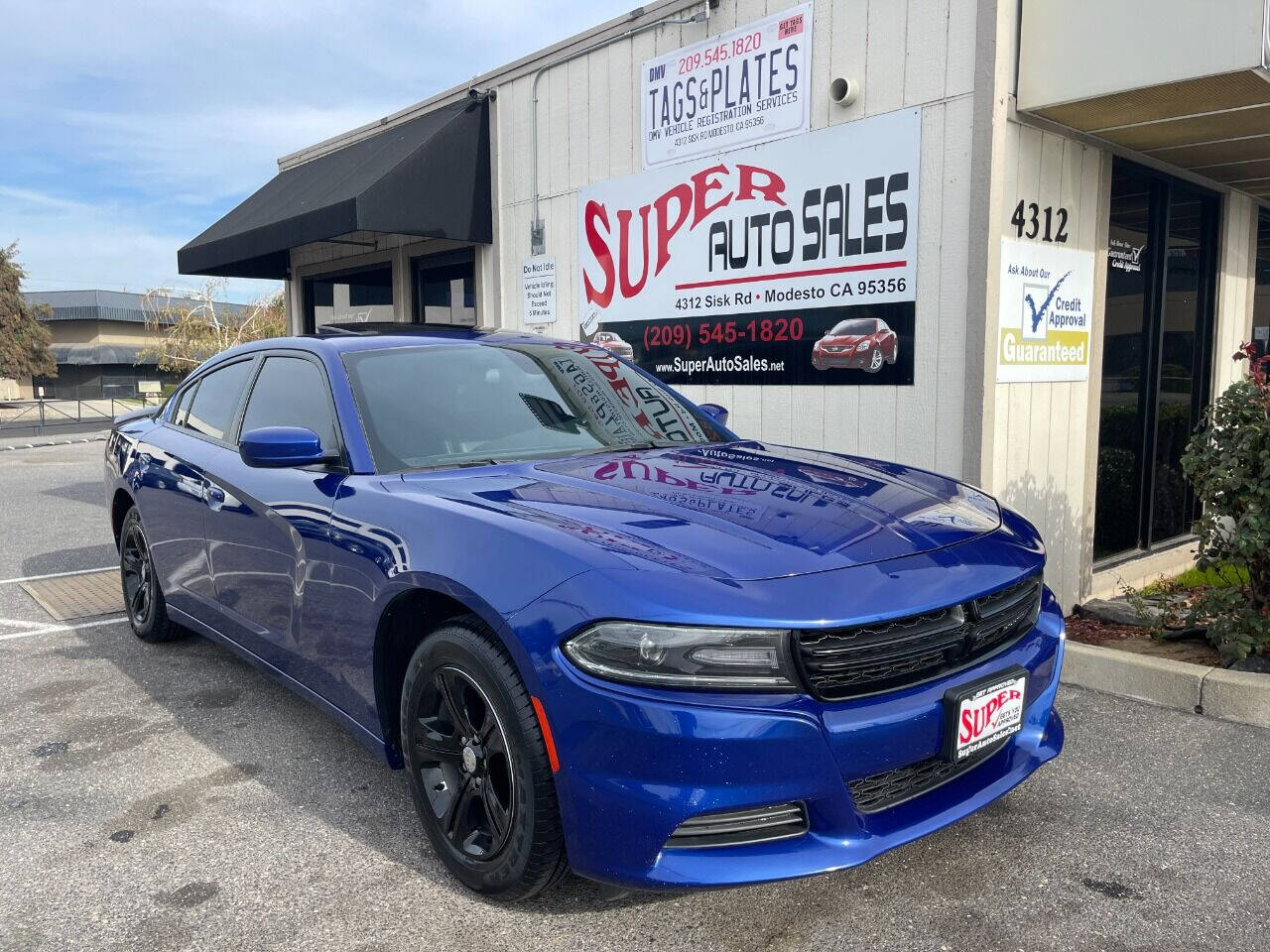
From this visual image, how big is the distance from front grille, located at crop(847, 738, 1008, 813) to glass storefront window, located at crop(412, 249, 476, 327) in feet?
25.8

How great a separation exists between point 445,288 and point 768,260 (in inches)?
183

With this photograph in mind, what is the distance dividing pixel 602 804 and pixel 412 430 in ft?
5.15

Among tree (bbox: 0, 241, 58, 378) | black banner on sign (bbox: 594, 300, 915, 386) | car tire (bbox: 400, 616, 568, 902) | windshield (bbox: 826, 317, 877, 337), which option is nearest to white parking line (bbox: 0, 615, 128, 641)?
car tire (bbox: 400, 616, 568, 902)

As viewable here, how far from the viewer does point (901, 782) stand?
235 cm

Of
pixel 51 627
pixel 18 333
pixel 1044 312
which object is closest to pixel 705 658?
pixel 1044 312

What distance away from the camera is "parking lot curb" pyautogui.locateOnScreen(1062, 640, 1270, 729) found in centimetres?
394

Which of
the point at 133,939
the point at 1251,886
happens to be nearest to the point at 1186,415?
the point at 1251,886

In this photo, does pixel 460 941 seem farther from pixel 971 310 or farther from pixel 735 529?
pixel 971 310

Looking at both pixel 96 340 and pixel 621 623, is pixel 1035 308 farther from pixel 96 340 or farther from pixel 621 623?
pixel 96 340

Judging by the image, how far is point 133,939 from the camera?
2.45 meters

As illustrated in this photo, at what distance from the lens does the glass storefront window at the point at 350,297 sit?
36.5 ft

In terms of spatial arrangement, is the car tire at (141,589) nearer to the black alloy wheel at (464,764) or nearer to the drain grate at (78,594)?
the drain grate at (78,594)

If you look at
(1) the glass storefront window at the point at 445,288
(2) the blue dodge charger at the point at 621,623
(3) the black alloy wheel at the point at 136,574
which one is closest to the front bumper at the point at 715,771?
(2) the blue dodge charger at the point at 621,623

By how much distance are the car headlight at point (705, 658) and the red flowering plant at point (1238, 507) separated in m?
3.13
